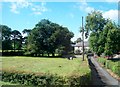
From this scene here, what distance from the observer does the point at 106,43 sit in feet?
219

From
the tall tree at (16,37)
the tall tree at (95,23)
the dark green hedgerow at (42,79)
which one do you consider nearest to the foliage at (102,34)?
the tall tree at (95,23)

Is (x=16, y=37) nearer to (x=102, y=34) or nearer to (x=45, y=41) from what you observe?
(x=45, y=41)

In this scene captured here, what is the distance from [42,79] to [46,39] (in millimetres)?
70557

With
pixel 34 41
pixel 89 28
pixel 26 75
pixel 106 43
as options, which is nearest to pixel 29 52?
pixel 34 41

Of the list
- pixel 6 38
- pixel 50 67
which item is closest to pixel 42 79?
pixel 50 67

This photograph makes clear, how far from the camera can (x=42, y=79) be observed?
2027 cm

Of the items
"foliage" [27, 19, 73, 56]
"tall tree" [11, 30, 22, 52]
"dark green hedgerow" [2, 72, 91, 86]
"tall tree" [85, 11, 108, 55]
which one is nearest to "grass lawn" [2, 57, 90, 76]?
"dark green hedgerow" [2, 72, 91, 86]

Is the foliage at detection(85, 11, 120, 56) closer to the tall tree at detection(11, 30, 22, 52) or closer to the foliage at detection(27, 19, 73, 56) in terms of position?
the foliage at detection(27, 19, 73, 56)

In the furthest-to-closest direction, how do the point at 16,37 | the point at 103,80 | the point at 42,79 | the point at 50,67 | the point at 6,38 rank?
1. the point at 16,37
2. the point at 6,38
3. the point at 50,67
4. the point at 103,80
5. the point at 42,79

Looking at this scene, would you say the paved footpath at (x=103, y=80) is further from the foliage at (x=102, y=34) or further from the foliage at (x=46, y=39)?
the foliage at (x=46, y=39)

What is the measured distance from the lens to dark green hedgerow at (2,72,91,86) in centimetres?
1919

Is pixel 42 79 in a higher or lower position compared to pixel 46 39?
lower

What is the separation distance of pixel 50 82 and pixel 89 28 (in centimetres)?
6166

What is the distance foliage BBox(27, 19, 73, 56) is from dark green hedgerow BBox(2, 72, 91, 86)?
6405cm
